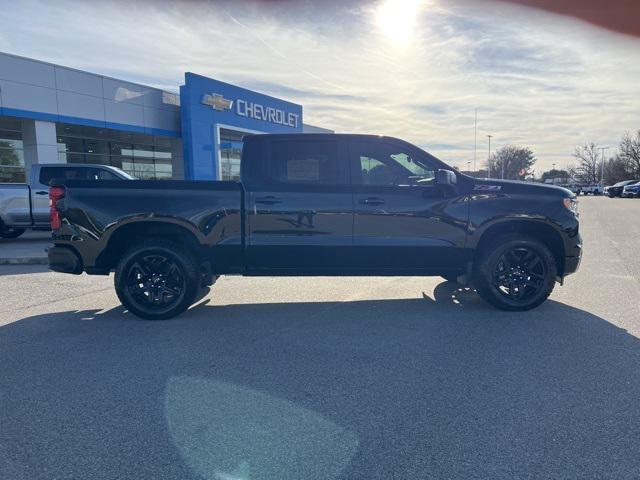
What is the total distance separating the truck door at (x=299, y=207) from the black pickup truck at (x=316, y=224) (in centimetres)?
1

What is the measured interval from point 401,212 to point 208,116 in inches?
769

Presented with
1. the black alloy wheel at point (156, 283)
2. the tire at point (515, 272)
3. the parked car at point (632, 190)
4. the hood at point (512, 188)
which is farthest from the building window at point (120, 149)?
the parked car at point (632, 190)

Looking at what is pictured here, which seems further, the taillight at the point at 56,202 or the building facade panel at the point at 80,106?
the building facade panel at the point at 80,106

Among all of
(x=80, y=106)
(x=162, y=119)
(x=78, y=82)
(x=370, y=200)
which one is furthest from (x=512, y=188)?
(x=162, y=119)

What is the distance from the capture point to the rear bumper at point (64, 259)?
17.4 ft

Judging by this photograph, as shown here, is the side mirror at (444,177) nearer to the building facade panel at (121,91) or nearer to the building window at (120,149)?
the building facade panel at (121,91)

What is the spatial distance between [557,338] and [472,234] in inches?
58.0

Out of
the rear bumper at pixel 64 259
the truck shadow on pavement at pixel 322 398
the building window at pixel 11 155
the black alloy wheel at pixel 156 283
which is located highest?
the building window at pixel 11 155

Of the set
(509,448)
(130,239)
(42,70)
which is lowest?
(509,448)

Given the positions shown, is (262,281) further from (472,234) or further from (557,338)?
(557,338)

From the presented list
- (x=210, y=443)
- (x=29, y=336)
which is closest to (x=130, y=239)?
(x=29, y=336)

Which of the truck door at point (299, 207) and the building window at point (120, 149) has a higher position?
the building window at point (120, 149)

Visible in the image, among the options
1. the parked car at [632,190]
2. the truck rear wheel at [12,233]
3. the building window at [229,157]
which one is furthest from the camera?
→ the parked car at [632,190]

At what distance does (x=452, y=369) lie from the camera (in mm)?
3828
